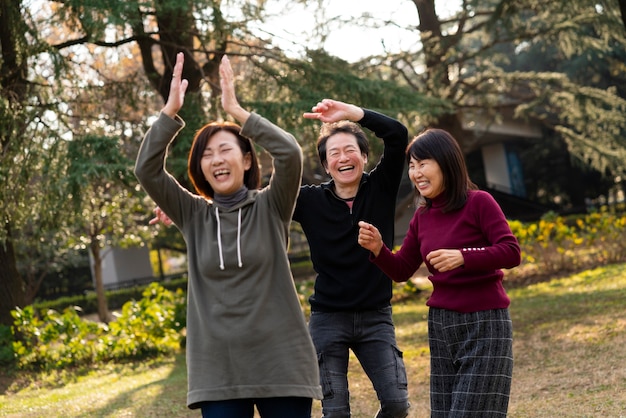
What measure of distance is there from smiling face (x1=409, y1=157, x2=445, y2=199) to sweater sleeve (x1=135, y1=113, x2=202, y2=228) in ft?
3.24

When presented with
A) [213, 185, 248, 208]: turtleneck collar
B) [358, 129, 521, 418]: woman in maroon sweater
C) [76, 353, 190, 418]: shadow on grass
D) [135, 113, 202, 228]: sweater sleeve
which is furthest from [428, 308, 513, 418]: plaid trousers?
[76, 353, 190, 418]: shadow on grass

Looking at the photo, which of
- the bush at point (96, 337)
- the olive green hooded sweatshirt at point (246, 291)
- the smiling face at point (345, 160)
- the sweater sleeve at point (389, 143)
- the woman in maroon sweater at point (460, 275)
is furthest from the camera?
the bush at point (96, 337)

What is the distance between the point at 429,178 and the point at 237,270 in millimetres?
1074

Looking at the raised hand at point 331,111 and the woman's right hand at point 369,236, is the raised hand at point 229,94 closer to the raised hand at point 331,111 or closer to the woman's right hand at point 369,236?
the raised hand at point 331,111

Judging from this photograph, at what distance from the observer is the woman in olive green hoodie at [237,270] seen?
9.83ft

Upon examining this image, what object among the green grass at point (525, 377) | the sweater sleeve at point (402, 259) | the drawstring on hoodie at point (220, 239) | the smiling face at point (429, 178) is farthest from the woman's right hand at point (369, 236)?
the green grass at point (525, 377)

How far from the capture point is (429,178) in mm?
3748

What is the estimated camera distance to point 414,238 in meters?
3.91

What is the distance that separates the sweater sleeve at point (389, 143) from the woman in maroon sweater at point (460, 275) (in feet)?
1.19

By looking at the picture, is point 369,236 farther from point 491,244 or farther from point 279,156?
point 279,156

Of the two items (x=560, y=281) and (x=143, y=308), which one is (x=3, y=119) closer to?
(x=143, y=308)

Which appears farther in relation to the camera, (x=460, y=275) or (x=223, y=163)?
(x=460, y=275)

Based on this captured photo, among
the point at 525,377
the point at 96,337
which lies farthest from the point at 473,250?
the point at 96,337

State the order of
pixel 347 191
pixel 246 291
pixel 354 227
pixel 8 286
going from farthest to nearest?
1. pixel 8 286
2. pixel 347 191
3. pixel 354 227
4. pixel 246 291
